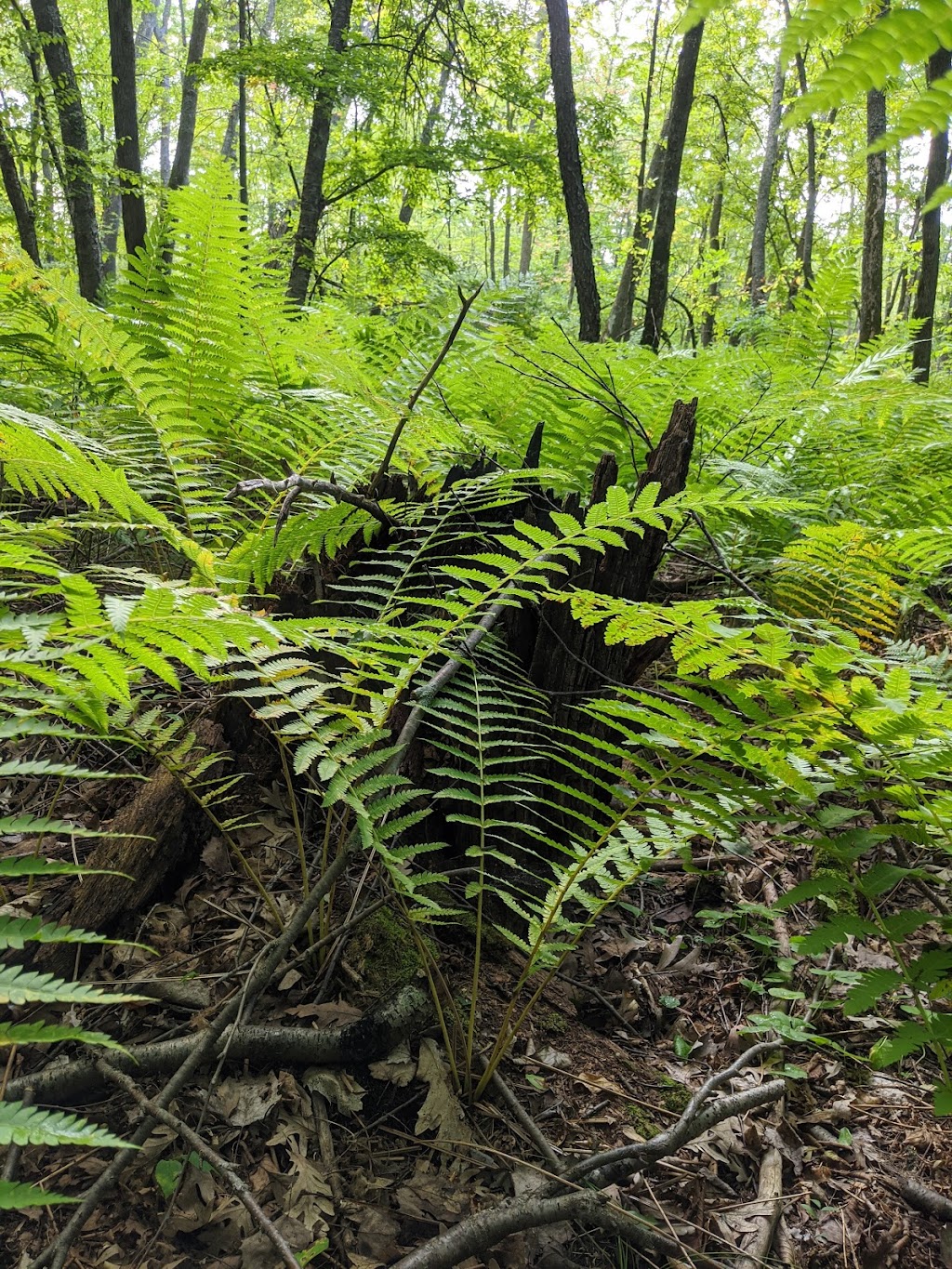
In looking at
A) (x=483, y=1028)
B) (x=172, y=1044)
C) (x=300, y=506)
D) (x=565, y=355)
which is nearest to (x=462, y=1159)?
(x=483, y=1028)

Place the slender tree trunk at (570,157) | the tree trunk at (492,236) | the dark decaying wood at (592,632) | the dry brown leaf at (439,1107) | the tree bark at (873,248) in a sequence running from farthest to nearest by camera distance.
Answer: the tree trunk at (492,236)
the tree bark at (873,248)
the slender tree trunk at (570,157)
the dark decaying wood at (592,632)
the dry brown leaf at (439,1107)

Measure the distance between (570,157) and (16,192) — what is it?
3.95 metres

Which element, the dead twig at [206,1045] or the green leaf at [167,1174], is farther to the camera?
the green leaf at [167,1174]

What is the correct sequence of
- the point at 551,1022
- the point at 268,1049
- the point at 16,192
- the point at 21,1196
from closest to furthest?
1. the point at 21,1196
2. the point at 268,1049
3. the point at 551,1022
4. the point at 16,192

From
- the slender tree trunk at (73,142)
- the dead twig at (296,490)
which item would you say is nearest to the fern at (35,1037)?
the dead twig at (296,490)

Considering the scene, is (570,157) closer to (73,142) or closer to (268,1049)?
(73,142)

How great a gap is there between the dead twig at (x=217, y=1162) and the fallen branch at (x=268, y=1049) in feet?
0.12

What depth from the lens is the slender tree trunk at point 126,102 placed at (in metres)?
6.60

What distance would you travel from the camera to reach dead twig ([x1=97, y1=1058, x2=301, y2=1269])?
1134mm

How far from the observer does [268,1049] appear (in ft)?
4.79

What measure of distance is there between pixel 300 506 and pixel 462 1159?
1.64m

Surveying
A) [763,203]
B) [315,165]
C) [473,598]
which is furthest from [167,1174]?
[763,203]

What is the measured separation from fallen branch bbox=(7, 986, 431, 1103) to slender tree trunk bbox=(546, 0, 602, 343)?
5331mm

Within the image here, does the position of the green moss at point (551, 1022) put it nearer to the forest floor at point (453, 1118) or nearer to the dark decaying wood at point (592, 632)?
the forest floor at point (453, 1118)
